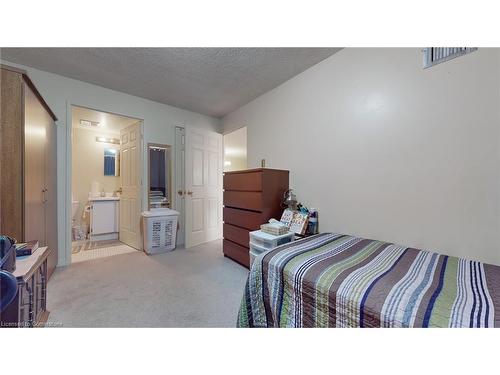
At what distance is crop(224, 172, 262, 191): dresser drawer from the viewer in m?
2.12

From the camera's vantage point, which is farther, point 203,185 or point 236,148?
point 236,148

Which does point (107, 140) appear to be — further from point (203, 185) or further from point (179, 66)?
point (179, 66)

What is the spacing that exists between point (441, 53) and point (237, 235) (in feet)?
8.07

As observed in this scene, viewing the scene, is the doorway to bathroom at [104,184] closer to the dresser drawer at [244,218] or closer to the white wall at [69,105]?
the white wall at [69,105]

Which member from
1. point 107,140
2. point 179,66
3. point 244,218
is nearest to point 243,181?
point 244,218

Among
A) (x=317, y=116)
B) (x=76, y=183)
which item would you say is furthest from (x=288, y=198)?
(x=76, y=183)

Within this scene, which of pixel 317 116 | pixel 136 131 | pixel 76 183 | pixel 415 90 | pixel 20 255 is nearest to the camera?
pixel 20 255

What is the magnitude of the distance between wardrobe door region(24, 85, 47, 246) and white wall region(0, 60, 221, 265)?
636mm

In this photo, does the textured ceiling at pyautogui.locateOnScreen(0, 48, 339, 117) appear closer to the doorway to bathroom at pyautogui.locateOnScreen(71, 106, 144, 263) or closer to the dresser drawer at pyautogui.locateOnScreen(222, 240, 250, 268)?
the doorway to bathroom at pyautogui.locateOnScreen(71, 106, 144, 263)

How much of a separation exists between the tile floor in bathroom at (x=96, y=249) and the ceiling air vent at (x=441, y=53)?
160 inches

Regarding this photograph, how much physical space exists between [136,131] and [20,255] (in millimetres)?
2411

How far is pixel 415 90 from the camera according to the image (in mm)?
1428

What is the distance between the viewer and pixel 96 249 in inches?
119
